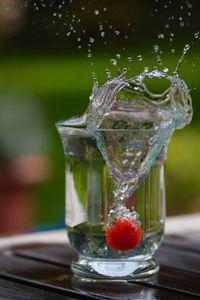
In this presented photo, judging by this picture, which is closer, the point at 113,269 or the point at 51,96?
the point at 113,269

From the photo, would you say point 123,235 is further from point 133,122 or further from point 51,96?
point 51,96

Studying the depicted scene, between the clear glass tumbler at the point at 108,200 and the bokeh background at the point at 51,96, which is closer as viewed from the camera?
the clear glass tumbler at the point at 108,200

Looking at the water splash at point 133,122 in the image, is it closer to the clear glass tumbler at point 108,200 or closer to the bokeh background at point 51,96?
the clear glass tumbler at point 108,200

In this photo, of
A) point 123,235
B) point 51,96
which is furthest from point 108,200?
point 51,96

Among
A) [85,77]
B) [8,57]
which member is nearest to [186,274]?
[85,77]

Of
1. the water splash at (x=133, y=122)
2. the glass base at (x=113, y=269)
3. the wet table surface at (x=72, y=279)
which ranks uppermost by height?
the water splash at (x=133, y=122)

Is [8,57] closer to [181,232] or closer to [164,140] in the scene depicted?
[181,232]

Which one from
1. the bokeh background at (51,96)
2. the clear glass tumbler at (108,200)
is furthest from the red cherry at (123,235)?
the bokeh background at (51,96)

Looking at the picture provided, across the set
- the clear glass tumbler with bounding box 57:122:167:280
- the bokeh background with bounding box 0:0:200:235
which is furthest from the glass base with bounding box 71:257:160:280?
the bokeh background with bounding box 0:0:200:235
